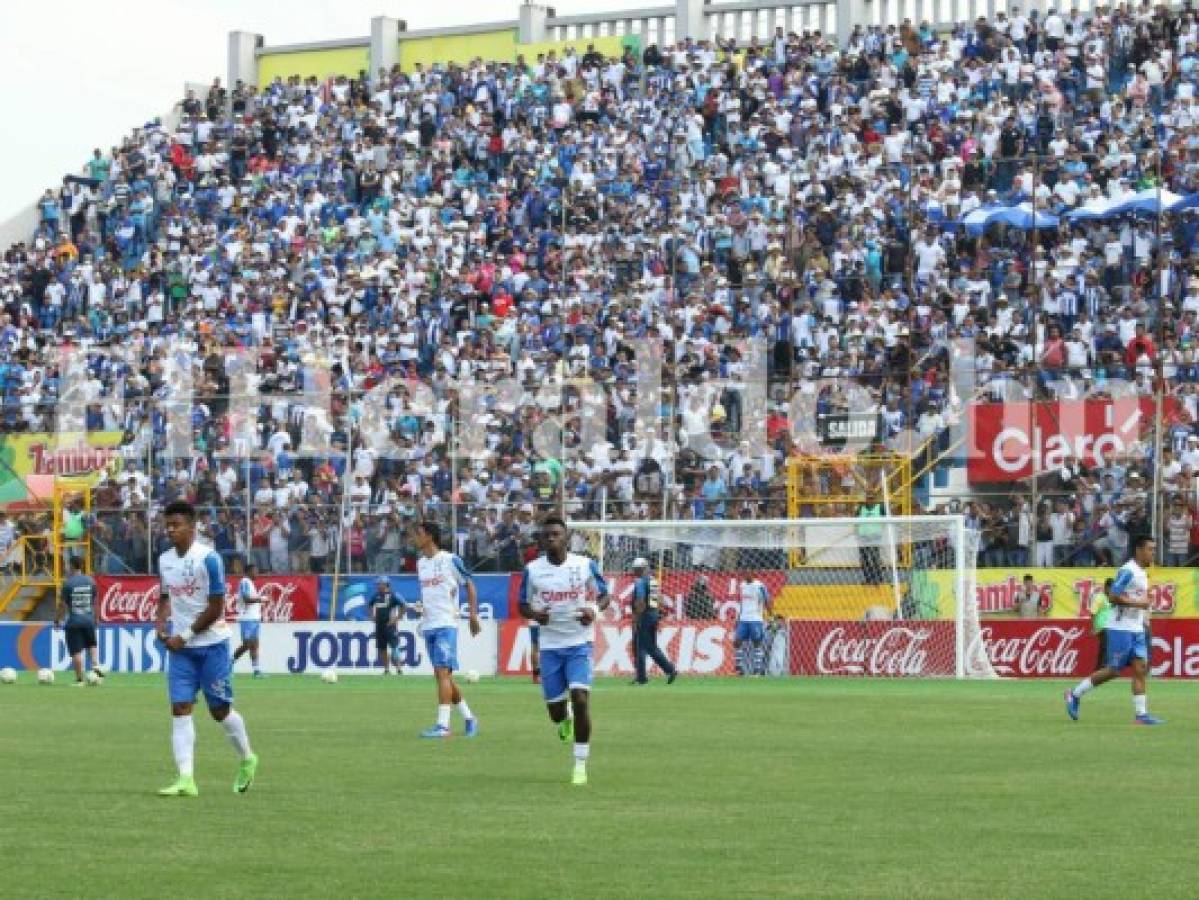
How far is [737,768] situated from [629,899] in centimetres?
865

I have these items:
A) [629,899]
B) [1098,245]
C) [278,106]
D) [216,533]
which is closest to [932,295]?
[1098,245]

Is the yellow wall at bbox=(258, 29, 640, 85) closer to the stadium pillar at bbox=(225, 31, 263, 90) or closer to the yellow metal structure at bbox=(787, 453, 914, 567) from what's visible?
the stadium pillar at bbox=(225, 31, 263, 90)

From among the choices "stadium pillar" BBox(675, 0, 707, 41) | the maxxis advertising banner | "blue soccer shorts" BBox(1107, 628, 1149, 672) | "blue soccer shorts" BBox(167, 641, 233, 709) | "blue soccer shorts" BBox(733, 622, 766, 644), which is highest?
"stadium pillar" BBox(675, 0, 707, 41)

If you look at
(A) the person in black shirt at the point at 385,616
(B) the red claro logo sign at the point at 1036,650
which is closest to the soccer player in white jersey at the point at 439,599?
(A) the person in black shirt at the point at 385,616

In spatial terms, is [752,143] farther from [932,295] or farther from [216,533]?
[216,533]

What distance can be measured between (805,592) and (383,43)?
30.9m

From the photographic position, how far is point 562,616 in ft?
66.9

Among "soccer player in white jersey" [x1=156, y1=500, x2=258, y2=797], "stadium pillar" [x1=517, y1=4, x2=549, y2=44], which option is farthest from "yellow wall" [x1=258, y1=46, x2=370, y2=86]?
A: "soccer player in white jersey" [x1=156, y1=500, x2=258, y2=797]

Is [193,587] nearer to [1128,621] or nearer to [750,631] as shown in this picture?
[1128,621]

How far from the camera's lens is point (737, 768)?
2106 cm

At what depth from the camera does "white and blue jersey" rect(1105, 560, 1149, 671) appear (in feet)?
91.7

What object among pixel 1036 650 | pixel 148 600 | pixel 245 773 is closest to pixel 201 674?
pixel 245 773

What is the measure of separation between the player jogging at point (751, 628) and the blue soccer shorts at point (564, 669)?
21041 millimetres

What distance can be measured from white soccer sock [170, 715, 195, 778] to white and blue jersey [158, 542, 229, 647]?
604 mm
